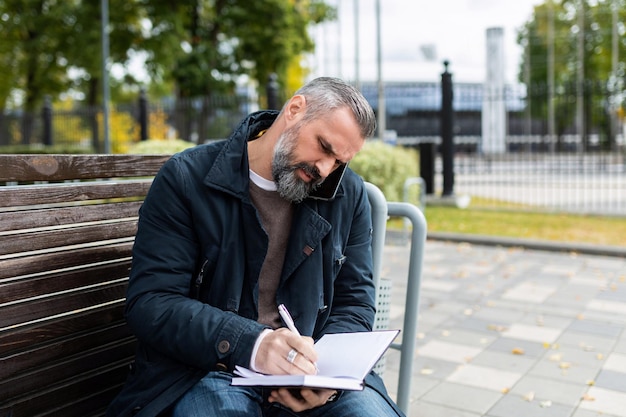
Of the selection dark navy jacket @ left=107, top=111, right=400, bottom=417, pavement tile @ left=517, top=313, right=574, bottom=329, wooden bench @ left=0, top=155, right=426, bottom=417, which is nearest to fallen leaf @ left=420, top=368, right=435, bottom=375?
pavement tile @ left=517, top=313, right=574, bottom=329

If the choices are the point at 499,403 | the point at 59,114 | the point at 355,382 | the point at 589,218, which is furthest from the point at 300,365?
the point at 59,114

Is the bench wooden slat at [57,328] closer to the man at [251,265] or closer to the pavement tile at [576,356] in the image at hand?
the man at [251,265]

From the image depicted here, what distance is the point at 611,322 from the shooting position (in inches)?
206

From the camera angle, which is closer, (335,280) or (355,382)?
(355,382)

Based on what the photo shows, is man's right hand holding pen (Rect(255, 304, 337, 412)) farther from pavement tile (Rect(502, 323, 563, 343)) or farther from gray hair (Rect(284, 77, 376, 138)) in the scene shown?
Result: pavement tile (Rect(502, 323, 563, 343))

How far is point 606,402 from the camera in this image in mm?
3639

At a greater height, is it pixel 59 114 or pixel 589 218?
pixel 59 114

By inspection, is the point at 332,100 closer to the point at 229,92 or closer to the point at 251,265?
the point at 251,265

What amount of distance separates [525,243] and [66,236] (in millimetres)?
7326

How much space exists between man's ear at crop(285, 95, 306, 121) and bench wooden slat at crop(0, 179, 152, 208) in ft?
2.02

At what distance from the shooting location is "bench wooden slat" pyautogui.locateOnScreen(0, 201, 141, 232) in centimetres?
187

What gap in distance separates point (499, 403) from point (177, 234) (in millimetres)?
2371

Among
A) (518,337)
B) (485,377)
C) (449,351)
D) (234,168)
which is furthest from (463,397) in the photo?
(234,168)

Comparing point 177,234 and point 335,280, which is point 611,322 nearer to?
point 335,280
